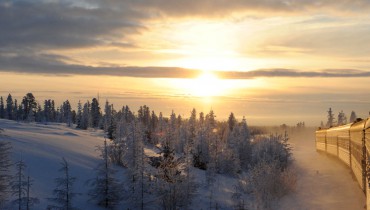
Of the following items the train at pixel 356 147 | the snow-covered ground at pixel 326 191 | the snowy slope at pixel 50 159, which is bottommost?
the snow-covered ground at pixel 326 191

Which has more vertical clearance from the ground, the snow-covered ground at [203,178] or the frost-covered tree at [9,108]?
the frost-covered tree at [9,108]

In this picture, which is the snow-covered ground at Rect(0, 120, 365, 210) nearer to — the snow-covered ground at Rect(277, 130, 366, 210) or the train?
the snow-covered ground at Rect(277, 130, 366, 210)

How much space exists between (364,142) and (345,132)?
1328 cm

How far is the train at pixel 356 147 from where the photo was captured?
22525mm

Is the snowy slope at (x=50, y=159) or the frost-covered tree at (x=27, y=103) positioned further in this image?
the frost-covered tree at (x=27, y=103)

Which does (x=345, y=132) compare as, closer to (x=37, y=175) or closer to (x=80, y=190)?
(x=80, y=190)

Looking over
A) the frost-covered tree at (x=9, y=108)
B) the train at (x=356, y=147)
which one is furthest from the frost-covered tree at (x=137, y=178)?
the frost-covered tree at (x=9, y=108)

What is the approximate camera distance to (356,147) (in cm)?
2875

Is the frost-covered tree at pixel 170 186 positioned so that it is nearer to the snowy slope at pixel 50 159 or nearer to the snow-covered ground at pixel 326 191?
the snowy slope at pixel 50 159

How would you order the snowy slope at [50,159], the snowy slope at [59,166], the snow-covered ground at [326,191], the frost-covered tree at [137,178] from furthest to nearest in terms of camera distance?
1. the frost-covered tree at [137,178]
2. the snowy slope at [59,166]
3. the snowy slope at [50,159]
4. the snow-covered ground at [326,191]

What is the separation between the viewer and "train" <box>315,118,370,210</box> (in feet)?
73.9

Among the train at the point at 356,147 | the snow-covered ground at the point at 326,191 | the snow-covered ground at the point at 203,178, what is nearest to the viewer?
the train at the point at 356,147

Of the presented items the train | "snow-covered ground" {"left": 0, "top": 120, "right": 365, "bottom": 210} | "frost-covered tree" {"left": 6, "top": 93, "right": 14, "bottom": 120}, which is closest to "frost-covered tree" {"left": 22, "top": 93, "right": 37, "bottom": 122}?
"frost-covered tree" {"left": 6, "top": 93, "right": 14, "bottom": 120}

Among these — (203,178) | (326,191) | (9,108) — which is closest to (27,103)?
(9,108)
